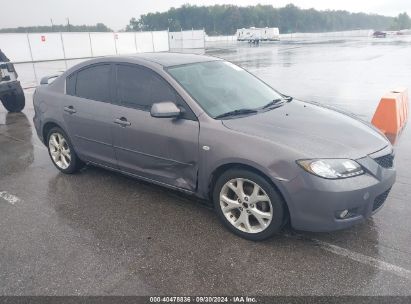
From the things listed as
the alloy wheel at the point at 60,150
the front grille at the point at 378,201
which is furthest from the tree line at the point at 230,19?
the front grille at the point at 378,201

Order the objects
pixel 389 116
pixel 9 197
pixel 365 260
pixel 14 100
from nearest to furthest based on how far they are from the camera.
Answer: pixel 365 260
pixel 9 197
pixel 389 116
pixel 14 100

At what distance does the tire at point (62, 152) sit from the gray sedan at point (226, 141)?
1.2 inches

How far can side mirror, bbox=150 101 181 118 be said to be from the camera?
357cm

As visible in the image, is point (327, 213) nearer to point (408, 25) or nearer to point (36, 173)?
point (36, 173)

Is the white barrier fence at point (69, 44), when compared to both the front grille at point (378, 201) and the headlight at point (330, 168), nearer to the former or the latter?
the headlight at point (330, 168)

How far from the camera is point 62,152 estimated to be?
17.0ft

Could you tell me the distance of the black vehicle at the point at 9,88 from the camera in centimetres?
920

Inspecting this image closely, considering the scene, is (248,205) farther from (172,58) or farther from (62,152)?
(62,152)

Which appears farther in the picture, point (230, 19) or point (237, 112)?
point (230, 19)

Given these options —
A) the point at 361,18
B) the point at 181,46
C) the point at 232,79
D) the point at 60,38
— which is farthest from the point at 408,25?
the point at 232,79

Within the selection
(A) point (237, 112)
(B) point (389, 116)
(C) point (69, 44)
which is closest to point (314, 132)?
(A) point (237, 112)

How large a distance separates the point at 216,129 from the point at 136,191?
5.38 ft

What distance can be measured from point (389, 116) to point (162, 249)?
16.9ft

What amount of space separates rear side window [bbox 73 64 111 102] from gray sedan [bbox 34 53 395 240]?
0.5 inches
